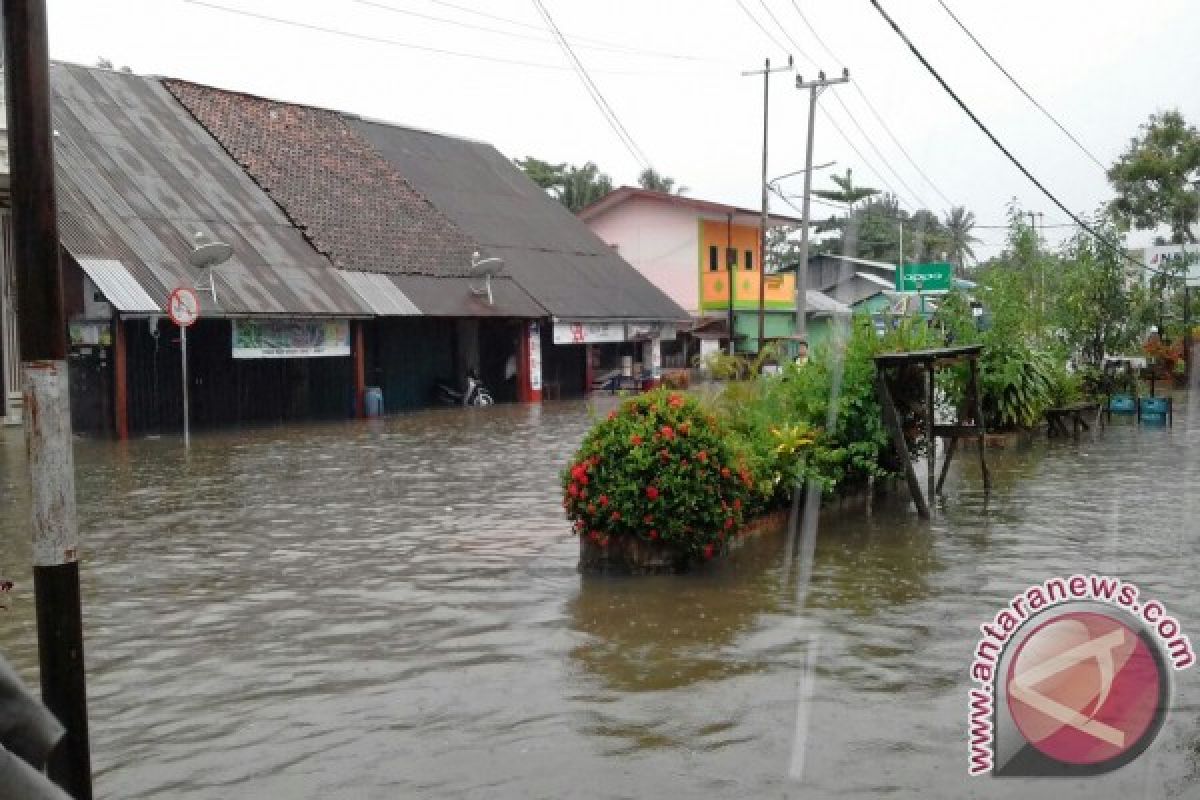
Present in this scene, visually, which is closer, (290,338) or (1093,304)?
(1093,304)

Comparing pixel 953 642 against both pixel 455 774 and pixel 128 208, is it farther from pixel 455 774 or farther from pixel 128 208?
pixel 128 208

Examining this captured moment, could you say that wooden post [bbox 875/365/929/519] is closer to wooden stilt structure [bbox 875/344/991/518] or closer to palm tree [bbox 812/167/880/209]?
wooden stilt structure [bbox 875/344/991/518]

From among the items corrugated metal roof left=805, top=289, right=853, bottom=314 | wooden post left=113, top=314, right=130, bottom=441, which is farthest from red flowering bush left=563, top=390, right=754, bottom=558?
corrugated metal roof left=805, top=289, right=853, bottom=314

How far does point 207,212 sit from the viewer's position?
27.1 metres

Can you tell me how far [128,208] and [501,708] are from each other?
21.8 metres

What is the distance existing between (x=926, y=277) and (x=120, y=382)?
16.8 m

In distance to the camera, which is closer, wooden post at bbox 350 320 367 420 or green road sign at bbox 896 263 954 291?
green road sign at bbox 896 263 954 291

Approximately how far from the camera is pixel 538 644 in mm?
7566

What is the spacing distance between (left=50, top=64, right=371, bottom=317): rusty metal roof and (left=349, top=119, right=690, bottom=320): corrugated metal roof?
283 inches

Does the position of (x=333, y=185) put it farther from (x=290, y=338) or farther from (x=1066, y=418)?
(x=1066, y=418)

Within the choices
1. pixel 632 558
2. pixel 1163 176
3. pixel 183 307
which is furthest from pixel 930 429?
pixel 1163 176

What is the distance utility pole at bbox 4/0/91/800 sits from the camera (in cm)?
465

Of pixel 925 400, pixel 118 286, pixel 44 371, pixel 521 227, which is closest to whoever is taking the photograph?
pixel 44 371

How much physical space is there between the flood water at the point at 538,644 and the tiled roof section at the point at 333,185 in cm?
1644
